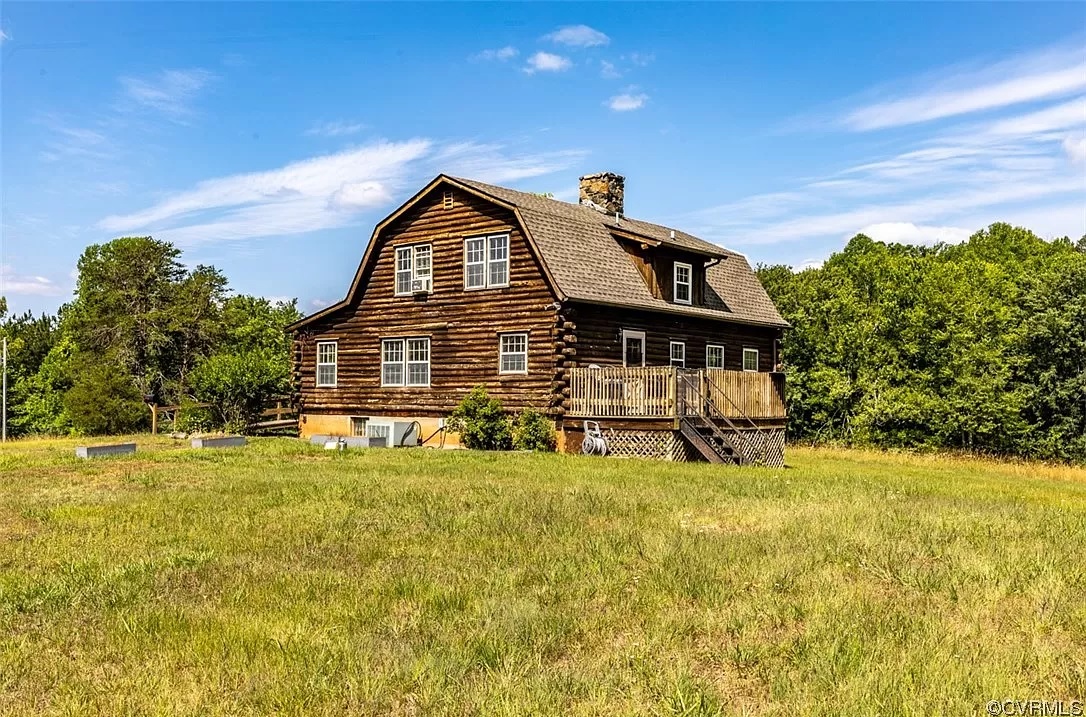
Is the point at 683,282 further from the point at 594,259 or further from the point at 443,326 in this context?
the point at 443,326

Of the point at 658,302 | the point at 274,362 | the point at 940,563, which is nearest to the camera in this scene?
the point at 940,563

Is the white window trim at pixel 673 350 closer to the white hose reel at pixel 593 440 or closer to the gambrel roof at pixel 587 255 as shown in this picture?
the gambrel roof at pixel 587 255

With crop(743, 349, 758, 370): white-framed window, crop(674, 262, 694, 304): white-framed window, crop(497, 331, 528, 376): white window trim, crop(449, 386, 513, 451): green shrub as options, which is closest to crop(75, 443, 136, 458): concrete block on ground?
crop(449, 386, 513, 451): green shrub

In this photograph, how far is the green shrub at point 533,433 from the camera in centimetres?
2636

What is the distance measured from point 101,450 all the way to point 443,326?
11.5 meters

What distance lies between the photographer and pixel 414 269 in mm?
31391

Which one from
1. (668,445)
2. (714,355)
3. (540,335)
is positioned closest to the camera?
(668,445)

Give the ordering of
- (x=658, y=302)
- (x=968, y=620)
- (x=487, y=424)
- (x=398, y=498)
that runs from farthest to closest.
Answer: (x=658, y=302) → (x=487, y=424) → (x=398, y=498) → (x=968, y=620)

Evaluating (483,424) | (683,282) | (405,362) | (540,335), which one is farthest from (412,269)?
(683,282)

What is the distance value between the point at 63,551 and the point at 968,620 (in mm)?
9382

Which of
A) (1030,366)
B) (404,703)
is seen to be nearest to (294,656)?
(404,703)

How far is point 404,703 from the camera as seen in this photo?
18.6ft

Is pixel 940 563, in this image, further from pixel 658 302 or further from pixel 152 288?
pixel 152 288

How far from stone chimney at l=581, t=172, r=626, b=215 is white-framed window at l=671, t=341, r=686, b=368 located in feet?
23.9
